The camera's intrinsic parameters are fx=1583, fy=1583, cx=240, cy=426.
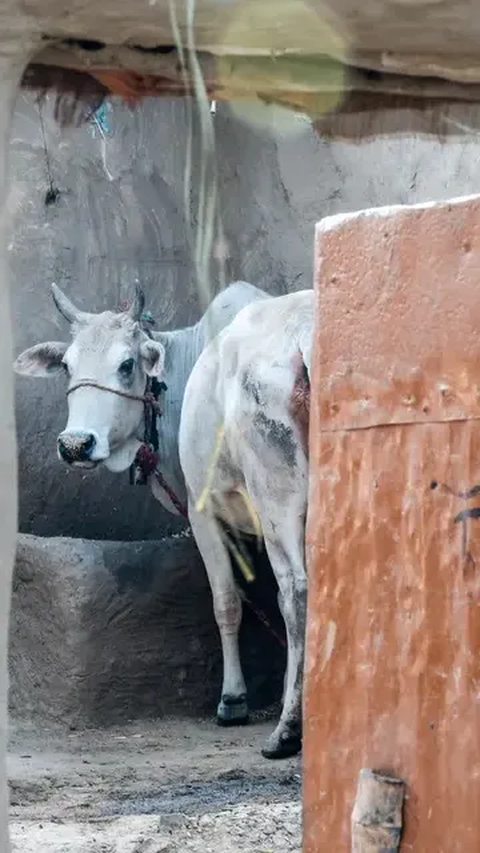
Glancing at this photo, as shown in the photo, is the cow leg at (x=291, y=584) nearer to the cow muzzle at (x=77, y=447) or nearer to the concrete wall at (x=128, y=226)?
the cow muzzle at (x=77, y=447)

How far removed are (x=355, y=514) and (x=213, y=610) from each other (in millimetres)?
4716

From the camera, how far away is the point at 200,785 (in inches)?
239

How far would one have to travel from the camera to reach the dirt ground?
507cm

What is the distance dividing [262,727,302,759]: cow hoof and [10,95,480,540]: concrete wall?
9.28ft

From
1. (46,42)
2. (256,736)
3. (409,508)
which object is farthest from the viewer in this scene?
(256,736)

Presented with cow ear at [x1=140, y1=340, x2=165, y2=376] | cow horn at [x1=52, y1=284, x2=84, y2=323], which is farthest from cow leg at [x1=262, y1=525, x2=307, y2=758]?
cow horn at [x1=52, y1=284, x2=84, y2=323]

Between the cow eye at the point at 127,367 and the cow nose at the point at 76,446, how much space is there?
41 centimetres

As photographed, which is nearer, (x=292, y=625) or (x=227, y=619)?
(x=292, y=625)

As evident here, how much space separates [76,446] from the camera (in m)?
7.54

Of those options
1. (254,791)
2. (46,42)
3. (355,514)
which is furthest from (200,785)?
(46,42)

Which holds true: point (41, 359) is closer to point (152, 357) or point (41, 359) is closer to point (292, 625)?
point (152, 357)

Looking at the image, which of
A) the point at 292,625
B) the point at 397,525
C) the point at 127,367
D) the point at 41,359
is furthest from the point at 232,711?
the point at 397,525

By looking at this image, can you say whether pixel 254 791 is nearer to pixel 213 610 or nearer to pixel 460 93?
pixel 213 610

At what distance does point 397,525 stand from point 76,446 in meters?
4.45
